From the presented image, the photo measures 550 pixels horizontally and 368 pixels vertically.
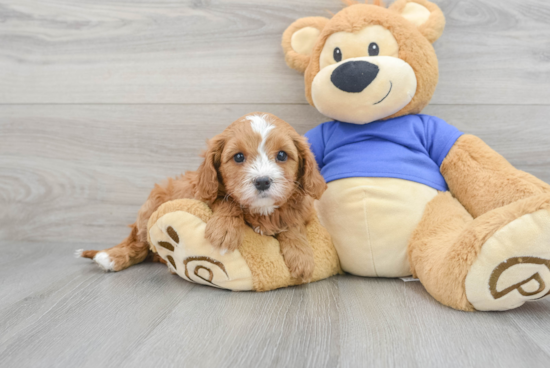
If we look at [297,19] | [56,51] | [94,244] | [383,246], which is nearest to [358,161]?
[383,246]

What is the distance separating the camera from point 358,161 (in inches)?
51.3

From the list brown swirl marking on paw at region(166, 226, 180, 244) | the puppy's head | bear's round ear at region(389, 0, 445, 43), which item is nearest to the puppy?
the puppy's head

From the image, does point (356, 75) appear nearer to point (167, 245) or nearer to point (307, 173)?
point (307, 173)

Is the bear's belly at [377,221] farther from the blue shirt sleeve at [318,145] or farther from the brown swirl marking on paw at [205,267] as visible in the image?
the brown swirl marking on paw at [205,267]

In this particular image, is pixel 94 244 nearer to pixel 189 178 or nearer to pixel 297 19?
pixel 189 178

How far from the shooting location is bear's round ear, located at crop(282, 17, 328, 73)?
4.66ft

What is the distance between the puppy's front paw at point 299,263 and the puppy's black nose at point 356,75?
521mm

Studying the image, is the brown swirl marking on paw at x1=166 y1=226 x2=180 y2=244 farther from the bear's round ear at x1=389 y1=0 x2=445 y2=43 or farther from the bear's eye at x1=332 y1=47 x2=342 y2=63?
the bear's round ear at x1=389 y1=0 x2=445 y2=43

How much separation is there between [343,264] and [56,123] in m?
1.41

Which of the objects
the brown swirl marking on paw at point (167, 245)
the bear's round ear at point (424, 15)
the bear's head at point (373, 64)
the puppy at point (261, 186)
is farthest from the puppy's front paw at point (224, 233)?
the bear's round ear at point (424, 15)

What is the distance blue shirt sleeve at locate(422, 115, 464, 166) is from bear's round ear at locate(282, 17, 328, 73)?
0.48 m

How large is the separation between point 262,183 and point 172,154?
0.81 m

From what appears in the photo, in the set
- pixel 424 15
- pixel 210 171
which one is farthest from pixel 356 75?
pixel 210 171

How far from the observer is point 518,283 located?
0.95 meters
